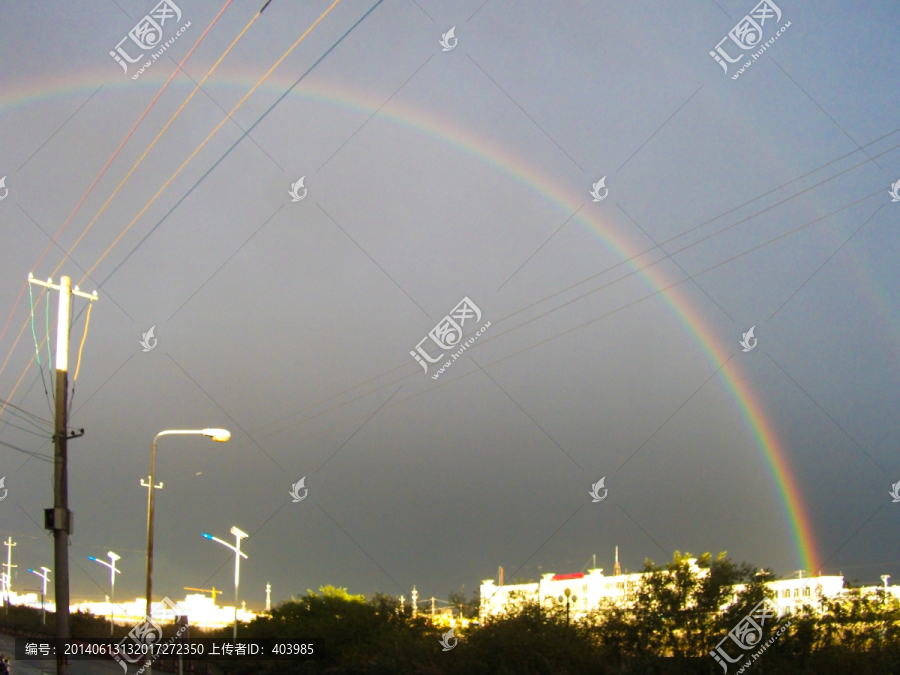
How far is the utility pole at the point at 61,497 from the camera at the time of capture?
15.6 meters

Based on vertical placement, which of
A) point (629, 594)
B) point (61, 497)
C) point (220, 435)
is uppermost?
point (220, 435)

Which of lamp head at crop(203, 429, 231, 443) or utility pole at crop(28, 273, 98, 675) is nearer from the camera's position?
utility pole at crop(28, 273, 98, 675)

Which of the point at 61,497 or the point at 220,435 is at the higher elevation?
the point at 220,435

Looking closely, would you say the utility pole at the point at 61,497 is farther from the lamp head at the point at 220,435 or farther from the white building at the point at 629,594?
the white building at the point at 629,594

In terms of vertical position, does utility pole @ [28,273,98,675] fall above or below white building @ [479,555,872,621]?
above

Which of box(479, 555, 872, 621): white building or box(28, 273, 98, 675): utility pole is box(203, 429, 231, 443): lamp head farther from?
box(479, 555, 872, 621): white building

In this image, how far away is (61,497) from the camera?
16.5 m

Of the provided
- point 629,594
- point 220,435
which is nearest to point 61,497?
point 220,435

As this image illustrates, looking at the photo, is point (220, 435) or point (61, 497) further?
point (220, 435)

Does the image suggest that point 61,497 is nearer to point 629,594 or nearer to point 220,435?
point 220,435

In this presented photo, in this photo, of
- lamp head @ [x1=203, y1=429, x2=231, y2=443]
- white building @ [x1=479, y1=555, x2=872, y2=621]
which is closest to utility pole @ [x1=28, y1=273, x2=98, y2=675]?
lamp head @ [x1=203, y1=429, x2=231, y2=443]

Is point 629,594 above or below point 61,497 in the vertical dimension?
below

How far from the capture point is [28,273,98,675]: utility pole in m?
15.6

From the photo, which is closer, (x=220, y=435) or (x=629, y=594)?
(x=629, y=594)
